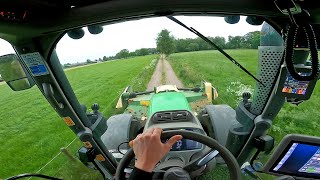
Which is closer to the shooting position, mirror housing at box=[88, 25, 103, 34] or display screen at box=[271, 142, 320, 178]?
display screen at box=[271, 142, 320, 178]

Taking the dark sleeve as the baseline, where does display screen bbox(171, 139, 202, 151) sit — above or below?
below

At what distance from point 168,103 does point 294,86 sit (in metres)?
1.73

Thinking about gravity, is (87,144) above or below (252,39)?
below

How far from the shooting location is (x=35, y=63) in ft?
7.19

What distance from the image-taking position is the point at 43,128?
25.3ft

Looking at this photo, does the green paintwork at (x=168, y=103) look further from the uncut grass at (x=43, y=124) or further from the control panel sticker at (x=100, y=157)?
the uncut grass at (x=43, y=124)

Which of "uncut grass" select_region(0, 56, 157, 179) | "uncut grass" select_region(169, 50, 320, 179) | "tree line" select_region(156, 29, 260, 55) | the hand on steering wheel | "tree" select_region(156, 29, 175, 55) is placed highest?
"tree line" select_region(156, 29, 260, 55)

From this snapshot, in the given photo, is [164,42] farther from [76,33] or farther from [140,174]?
[140,174]

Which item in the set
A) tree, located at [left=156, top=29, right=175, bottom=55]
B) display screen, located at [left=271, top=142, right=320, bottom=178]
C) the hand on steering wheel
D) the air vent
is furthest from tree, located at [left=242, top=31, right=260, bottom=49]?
tree, located at [left=156, top=29, right=175, bottom=55]

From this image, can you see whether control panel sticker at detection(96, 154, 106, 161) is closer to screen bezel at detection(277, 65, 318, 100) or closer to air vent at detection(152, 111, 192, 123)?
air vent at detection(152, 111, 192, 123)

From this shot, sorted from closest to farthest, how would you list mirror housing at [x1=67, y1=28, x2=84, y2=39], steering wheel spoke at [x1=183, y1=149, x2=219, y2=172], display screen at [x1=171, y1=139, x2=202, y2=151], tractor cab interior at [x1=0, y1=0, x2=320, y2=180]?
tractor cab interior at [x1=0, y1=0, x2=320, y2=180], steering wheel spoke at [x1=183, y1=149, x2=219, y2=172], mirror housing at [x1=67, y1=28, x2=84, y2=39], display screen at [x1=171, y1=139, x2=202, y2=151]

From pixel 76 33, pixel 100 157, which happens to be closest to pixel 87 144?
pixel 100 157

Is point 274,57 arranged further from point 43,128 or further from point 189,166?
point 43,128

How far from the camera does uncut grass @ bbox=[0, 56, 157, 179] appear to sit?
518 cm
